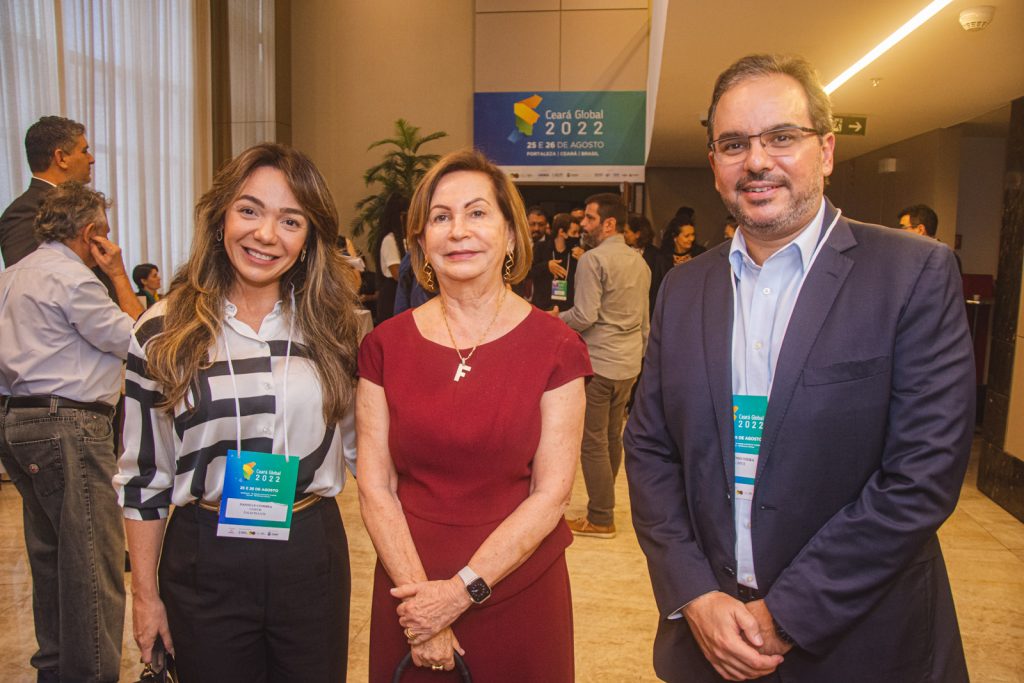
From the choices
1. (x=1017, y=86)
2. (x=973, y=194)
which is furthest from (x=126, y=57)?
(x=973, y=194)

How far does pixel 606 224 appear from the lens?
4172 millimetres

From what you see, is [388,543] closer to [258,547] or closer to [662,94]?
[258,547]

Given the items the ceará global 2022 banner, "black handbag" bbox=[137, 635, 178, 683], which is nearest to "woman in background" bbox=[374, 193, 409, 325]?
"black handbag" bbox=[137, 635, 178, 683]

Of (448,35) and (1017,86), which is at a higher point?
(448,35)

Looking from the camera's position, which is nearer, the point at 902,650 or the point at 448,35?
the point at 902,650

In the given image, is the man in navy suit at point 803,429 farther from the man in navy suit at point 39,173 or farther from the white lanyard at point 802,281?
the man in navy suit at point 39,173

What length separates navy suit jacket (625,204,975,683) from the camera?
1.24 metres

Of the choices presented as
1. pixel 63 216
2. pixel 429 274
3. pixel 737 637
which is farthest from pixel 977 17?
pixel 63 216

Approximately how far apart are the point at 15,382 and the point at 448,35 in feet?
28.9

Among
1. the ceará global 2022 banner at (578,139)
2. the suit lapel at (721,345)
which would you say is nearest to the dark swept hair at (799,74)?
the suit lapel at (721,345)

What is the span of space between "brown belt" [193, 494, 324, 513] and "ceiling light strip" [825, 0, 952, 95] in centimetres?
322

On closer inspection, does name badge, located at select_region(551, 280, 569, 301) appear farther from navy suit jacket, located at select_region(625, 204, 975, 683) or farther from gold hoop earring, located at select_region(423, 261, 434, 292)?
navy suit jacket, located at select_region(625, 204, 975, 683)

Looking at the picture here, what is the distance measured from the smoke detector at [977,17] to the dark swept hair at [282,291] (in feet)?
11.8

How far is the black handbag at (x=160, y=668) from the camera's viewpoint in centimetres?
151
